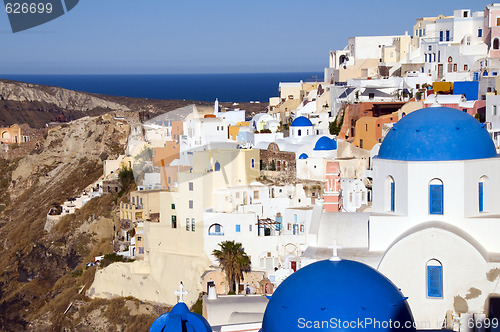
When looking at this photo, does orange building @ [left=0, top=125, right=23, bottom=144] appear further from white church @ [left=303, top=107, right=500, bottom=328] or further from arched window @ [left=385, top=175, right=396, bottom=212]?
arched window @ [left=385, top=175, right=396, bottom=212]

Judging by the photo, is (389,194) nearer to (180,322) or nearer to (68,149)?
(180,322)

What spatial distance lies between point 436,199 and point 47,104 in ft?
318

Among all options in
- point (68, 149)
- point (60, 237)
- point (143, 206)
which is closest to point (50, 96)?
point (68, 149)

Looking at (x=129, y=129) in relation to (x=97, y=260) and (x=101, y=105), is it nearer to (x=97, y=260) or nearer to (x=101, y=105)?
(x=97, y=260)

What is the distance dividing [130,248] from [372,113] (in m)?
12.4

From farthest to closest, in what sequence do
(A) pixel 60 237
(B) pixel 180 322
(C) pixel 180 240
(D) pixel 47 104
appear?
(D) pixel 47 104
(A) pixel 60 237
(C) pixel 180 240
(B) pixel 180 322

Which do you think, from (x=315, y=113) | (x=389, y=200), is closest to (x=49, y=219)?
(x=315, y=113)

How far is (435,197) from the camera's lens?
1748 cm

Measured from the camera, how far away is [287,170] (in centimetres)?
3038

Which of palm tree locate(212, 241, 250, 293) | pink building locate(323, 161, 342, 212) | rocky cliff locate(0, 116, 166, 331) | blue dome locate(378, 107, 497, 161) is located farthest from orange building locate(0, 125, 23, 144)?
blue dome locate(378, 107, 497, 161)

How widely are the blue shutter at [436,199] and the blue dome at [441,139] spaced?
654 millimetres

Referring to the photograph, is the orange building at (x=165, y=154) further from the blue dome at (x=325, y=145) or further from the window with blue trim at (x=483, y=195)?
the window with blue trim at (x=483, y=195)

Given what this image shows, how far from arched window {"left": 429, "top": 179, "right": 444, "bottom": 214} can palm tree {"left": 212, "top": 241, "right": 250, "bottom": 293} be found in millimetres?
9763

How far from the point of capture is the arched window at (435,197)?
1744 centimetres
